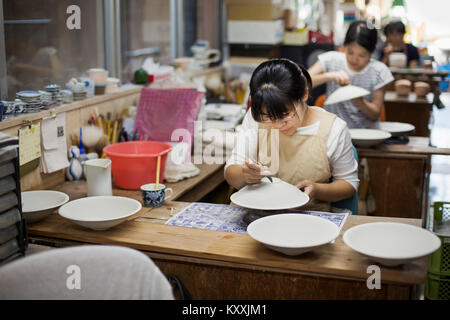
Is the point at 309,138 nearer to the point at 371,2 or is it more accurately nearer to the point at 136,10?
the point at 136,10

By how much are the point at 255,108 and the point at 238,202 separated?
385 millimetres

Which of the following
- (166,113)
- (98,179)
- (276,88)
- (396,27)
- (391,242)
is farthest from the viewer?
(396,27)

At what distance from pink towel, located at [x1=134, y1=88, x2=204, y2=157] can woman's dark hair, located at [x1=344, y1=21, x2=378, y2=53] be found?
1116 mm

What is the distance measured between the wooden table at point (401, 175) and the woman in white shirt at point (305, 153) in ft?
3.48

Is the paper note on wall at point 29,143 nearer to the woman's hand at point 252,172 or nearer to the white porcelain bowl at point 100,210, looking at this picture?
the white porcelain bowl at point 100,210

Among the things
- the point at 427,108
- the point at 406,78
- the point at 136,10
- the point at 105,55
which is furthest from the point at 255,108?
the point at 406,78

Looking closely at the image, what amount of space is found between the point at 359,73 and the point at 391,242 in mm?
2130

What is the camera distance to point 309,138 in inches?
95.7

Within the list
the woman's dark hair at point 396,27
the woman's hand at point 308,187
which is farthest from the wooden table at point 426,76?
the woman's hand at point 308,187

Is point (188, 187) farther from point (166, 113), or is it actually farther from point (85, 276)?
point (85, 276)

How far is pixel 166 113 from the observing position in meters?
3.38

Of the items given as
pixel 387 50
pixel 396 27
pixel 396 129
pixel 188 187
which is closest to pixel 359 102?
pixel 396 129

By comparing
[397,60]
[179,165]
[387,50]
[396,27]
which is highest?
[396,27]

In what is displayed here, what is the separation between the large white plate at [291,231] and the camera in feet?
6.05
